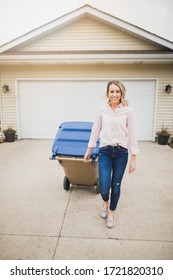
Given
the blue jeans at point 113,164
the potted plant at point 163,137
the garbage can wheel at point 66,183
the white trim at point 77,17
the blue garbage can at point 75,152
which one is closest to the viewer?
the blue jeans at point 113,164

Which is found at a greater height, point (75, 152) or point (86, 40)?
point (86, 40)

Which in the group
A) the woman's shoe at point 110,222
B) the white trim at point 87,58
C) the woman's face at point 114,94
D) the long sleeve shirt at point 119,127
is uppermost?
the white trim at point 87,58

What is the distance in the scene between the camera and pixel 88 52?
718 centimetres

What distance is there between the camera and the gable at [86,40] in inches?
307

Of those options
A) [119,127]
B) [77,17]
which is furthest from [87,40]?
[119,127]

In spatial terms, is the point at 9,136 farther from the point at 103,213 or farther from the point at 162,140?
the point at 103,213

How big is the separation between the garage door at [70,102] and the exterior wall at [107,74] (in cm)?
22

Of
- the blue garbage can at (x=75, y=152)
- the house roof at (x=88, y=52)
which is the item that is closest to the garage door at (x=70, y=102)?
the house roof at (x=88, y=52)

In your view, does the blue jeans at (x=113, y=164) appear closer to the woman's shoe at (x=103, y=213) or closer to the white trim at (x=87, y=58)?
the woman's shoe at (x=103, y=213)

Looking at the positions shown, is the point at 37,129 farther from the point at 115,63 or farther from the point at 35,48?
the point at 115,63

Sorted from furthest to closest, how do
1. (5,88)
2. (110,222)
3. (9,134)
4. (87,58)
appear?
(5,88) → (9,134) → (87,58) → (110,222)

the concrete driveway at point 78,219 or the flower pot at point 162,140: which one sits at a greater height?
the flower pot at point 162,140

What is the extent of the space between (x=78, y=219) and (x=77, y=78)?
19.9ft

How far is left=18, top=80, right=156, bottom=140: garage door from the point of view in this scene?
7.83 metres
